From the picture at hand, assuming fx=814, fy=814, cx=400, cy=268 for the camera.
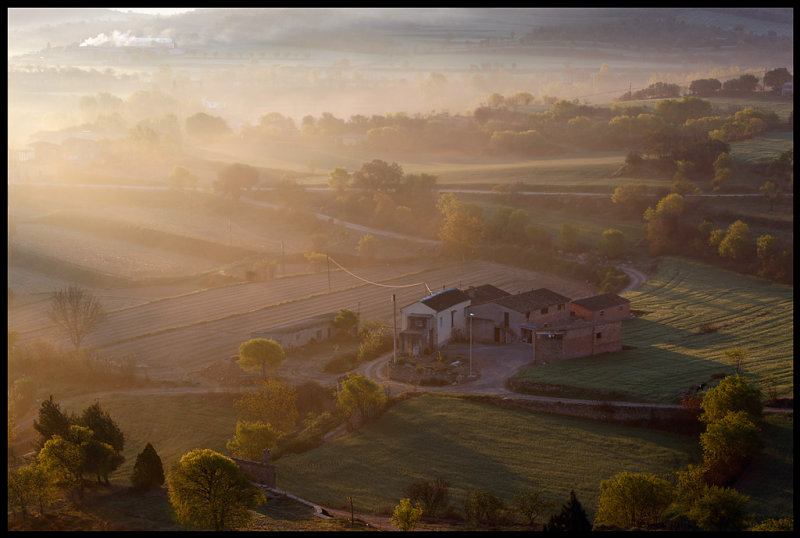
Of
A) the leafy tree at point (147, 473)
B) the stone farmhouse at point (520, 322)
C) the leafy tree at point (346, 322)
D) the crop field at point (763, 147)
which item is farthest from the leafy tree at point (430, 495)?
the crop field at point (763, 147)

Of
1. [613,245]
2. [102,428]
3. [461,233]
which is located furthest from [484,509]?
[613,245]

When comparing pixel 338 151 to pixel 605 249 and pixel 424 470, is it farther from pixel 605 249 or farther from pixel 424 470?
pixel 424 470

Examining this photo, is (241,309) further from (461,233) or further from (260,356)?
(461,233)

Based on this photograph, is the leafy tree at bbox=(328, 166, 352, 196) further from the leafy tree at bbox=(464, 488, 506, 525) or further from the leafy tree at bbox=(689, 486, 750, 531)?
the leafy tree at bbox=(689, 486, 750, 531)

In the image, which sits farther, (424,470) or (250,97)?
(250,97)

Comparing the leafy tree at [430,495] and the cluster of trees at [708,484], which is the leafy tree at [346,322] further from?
the cluster of trees at [708,484]

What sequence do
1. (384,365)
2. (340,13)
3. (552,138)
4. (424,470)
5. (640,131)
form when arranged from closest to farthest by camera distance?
(424,470) < (384,365) < (640,131) < (552,138) < (340,13)

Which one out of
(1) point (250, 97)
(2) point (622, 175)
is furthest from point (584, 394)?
(1) point (250, 97)
